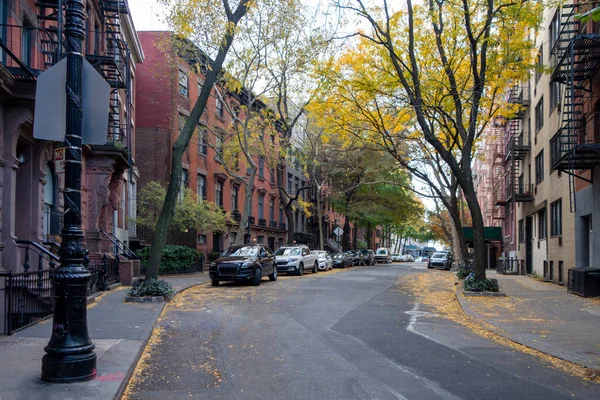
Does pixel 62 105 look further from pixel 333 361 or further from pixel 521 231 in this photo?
pixel 521 231

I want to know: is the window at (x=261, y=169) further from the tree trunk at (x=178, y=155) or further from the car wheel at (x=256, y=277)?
the tree trunk at (x=178, y=155)

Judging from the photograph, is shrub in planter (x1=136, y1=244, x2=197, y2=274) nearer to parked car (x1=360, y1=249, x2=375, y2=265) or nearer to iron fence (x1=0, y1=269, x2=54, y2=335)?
iron fence (x1=0, y1=269, x2=54, y2=335)

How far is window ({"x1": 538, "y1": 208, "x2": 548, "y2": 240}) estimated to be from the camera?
2812 centimetres

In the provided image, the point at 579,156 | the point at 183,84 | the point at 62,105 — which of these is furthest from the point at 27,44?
the point at 183,84

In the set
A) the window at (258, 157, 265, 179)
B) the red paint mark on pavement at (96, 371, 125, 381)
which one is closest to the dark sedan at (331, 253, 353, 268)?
the window at (258, 157, 265, 179)

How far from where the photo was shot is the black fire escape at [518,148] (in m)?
31.3

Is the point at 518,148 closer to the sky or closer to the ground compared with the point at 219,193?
closer to the sky

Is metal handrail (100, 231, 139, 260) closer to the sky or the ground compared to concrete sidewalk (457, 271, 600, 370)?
closer to the sky

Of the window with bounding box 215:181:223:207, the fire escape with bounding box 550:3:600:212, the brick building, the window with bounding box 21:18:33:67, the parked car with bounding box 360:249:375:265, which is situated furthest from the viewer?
the parked car with bounding box 360:249:375:265

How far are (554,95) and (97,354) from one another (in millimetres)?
22801

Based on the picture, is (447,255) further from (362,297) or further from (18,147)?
(18,147)

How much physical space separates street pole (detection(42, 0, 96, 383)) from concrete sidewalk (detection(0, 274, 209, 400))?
22cm

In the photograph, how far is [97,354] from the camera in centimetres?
805

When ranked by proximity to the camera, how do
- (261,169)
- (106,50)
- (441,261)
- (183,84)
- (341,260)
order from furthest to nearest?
(441,261), (261,169), (341,260), (183,84), (106,50)
